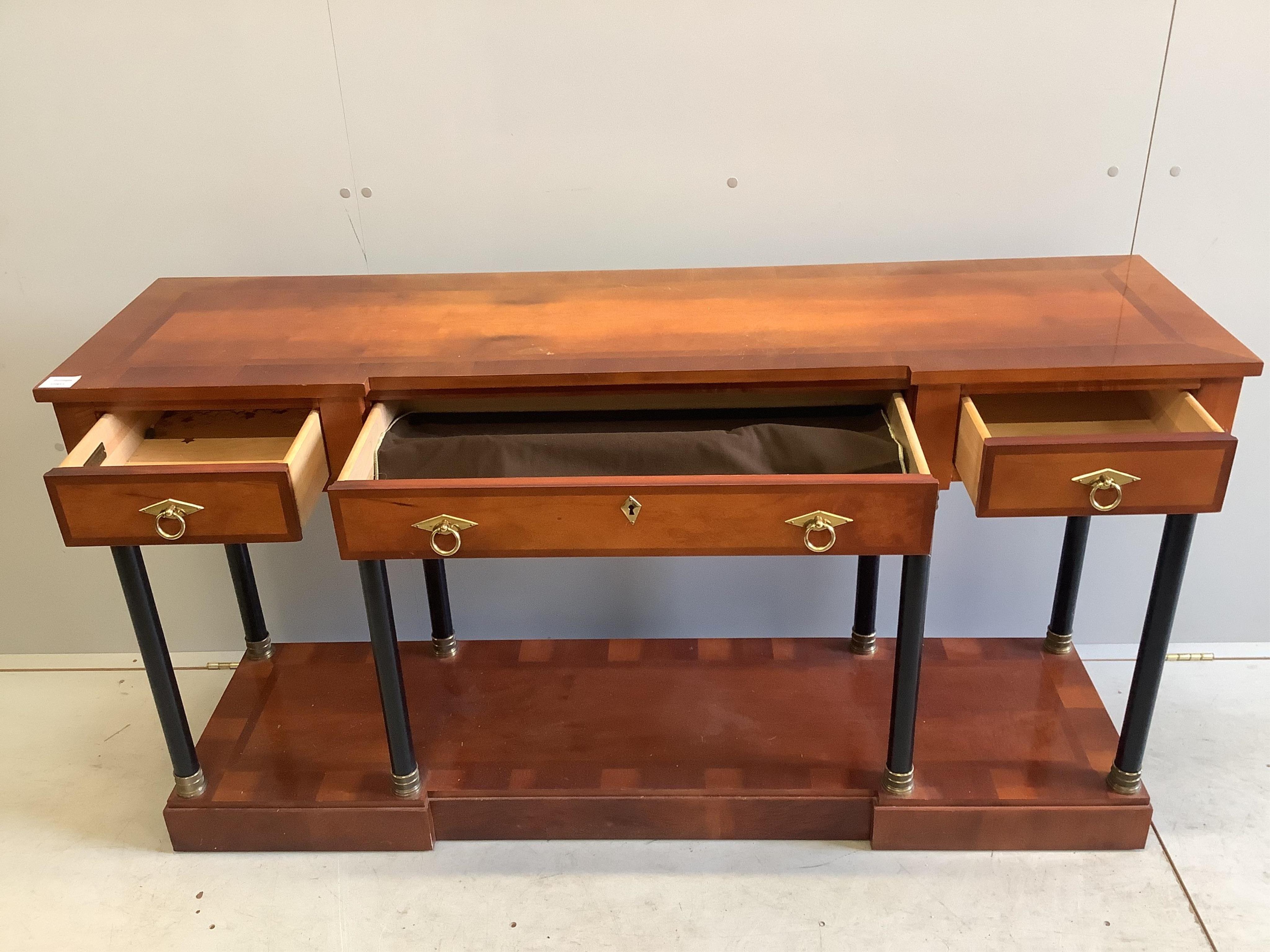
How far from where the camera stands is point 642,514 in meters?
1.28

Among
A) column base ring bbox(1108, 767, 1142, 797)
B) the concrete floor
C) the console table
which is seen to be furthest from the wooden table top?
the concrete floor

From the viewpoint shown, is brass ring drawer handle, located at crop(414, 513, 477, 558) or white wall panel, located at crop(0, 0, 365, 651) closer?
brass ring drawer handle, located at crop(414, 513, 477, 558)

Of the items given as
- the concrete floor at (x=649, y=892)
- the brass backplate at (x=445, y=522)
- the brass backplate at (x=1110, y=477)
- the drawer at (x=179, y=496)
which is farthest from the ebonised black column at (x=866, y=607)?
the drawer at (x=179, y=496)

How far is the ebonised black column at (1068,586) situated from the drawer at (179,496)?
129cm

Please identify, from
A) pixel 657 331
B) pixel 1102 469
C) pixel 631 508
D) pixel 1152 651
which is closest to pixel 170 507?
pixel 631 508

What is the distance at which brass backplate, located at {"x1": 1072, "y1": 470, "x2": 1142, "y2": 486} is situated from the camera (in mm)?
1280

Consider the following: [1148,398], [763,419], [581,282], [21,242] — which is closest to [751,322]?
[763,419]

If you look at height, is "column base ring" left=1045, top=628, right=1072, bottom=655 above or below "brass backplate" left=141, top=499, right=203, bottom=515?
below

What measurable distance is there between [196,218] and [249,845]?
3.47ft

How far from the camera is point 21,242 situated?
1807 mm

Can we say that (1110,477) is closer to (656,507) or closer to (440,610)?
(656,507)

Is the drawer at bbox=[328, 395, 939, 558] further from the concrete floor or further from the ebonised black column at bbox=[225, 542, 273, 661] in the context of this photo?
the ebonised black column at bbox=[225, 542, 273, 661]

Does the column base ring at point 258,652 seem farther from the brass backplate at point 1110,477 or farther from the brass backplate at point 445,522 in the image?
the brass backplate at point 1110,477

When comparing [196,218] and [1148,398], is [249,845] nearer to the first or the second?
[196,218]
